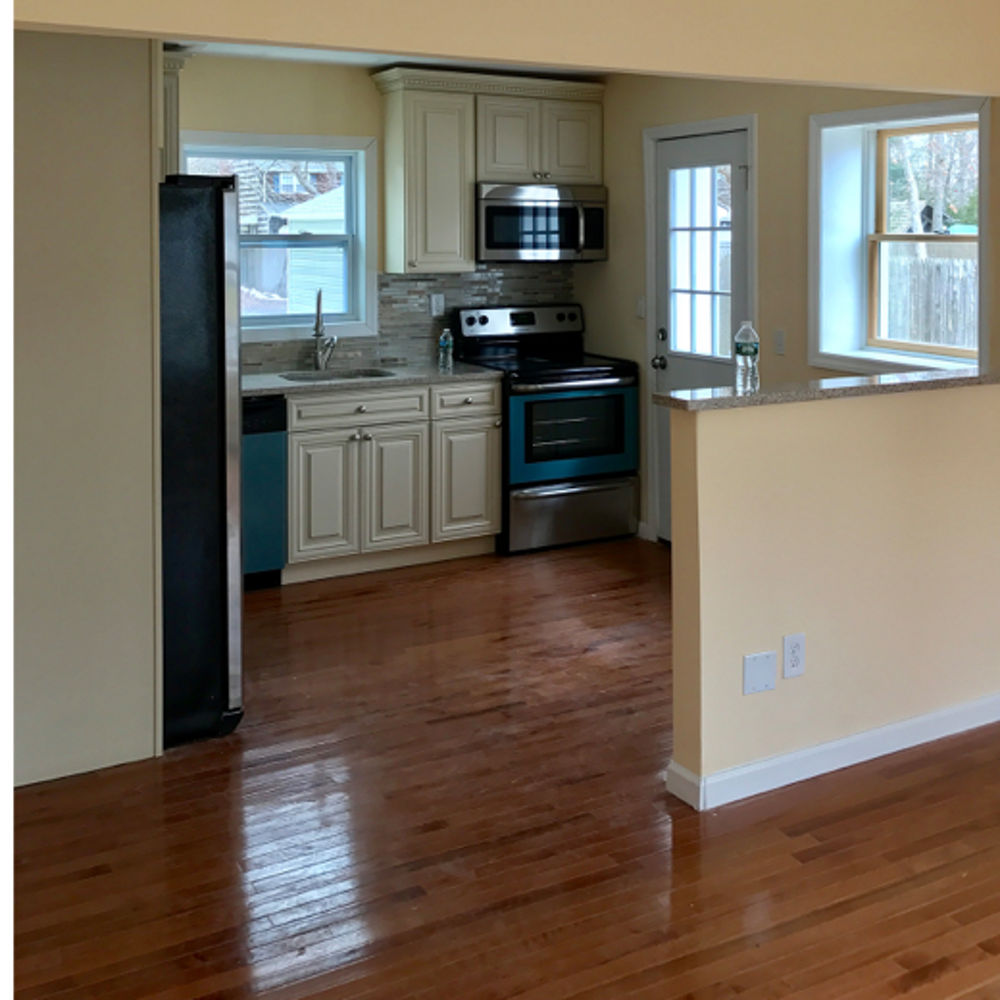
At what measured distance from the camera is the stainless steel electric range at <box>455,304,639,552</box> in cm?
623

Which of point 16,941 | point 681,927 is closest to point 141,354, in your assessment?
point 16,941

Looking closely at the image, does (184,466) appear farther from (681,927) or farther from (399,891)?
(681,927)

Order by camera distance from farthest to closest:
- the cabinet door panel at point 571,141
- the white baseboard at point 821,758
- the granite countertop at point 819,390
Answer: the cabinet door panel at point 571,141 < the white baseboard at point 821,758 < the granite countertop at point 819,390

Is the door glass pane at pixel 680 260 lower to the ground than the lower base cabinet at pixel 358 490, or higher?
higher

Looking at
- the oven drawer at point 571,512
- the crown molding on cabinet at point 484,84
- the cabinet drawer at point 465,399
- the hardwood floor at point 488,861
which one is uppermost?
the crown molding on cabinet at point 484,84

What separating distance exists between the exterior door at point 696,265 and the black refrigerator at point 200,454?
9.20ft

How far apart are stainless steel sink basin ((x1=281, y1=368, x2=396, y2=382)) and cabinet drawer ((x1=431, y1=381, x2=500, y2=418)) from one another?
0.28m

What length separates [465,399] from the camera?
6.09m

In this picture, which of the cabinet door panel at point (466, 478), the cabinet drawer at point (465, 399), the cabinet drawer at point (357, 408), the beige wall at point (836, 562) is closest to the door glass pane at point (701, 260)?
the cabinet drawer at point (465, 399)

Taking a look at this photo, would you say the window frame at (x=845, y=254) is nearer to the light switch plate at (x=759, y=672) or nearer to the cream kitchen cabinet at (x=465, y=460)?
the cream kitchen cabinet at (x=465, y=460)

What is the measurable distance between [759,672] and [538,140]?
3745mm

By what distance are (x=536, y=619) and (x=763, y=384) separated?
1.55 m

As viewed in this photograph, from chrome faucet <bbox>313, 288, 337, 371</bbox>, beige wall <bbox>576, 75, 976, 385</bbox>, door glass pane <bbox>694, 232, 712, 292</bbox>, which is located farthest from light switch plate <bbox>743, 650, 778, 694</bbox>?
chrome faucet <bbox>313, 288, 337, 371</bbox>

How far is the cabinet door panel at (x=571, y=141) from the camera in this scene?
6.43 meters
